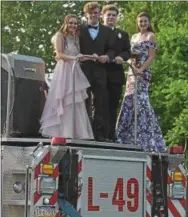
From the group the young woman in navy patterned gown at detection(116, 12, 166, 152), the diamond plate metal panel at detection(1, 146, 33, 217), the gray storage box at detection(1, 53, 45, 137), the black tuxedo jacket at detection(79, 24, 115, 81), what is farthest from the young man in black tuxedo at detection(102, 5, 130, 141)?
the diamond plate metal panel at detection(1, 146, 33, 217)

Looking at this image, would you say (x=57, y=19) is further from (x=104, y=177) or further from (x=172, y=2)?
(x=104, y=177)

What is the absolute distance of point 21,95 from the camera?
28.9 feet

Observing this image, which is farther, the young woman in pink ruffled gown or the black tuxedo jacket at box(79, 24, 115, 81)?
the black tuxedo jacket at box(79, 24, 115, 81)

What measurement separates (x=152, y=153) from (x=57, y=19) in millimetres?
21607

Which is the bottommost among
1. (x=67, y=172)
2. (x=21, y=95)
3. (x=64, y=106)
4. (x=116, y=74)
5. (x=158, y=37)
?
(x=67, y=172)

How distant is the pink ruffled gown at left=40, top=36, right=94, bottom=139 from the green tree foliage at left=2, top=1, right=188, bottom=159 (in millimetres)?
14204

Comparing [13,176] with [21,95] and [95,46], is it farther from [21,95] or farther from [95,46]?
[95,46]

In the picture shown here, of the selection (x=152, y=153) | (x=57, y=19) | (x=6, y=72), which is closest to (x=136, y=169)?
(x=152, y=153)

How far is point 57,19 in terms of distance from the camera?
1174 inches

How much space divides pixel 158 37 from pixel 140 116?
50.2 ft

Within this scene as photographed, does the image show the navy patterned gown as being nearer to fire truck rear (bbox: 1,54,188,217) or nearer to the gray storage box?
fire truck rear (bbox: 1,54,188,217)

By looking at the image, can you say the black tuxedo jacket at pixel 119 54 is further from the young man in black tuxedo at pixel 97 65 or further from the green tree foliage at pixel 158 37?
the green tree foliage at pixel 158 37

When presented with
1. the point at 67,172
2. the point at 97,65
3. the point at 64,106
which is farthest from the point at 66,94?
the point at 67,172

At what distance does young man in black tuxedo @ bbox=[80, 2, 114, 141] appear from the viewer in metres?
8.83
